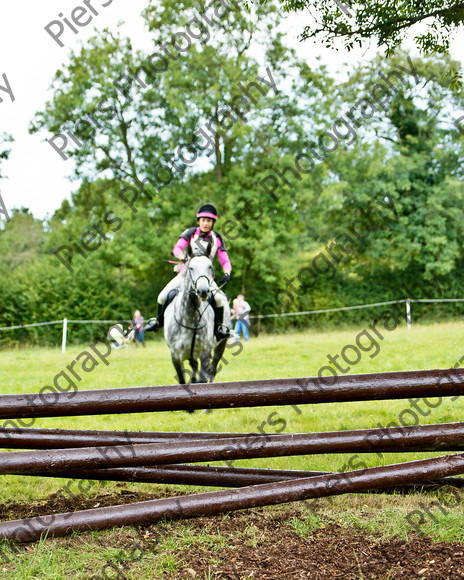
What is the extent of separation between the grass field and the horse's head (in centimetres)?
159

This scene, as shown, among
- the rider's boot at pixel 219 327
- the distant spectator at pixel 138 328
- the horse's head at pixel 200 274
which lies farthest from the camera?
the distant spectator at pixel 138 328

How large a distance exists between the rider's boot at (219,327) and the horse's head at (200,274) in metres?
1.11

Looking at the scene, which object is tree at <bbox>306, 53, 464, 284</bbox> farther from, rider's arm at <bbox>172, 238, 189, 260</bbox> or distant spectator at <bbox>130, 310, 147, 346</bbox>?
rider's arm at <bbox>172, 238, 189, 260</bbox>

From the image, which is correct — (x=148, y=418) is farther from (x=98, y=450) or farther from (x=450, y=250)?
(x=450, y=250)

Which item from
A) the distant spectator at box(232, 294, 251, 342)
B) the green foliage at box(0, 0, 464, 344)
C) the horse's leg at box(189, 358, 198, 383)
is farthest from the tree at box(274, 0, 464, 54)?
the green foliage at box(0, 0, 464, 344)

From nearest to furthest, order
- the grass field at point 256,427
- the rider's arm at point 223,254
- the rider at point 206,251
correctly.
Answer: the grass field at point 256,427 → the rider at point 206,251 → the rider's arm at point 223,254

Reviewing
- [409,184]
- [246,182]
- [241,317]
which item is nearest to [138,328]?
[241,317]

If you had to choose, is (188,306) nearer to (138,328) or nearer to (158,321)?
(158,321)

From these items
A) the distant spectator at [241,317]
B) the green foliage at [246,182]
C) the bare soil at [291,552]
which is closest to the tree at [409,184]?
the green foliage at [246,182]

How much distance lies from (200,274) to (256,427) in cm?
211

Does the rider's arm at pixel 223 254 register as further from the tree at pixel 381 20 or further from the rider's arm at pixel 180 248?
the tree at pixel 381 20

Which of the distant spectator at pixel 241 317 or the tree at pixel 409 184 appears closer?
the distant spectator at pixel 241 317

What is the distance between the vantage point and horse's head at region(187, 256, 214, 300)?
22.7ft

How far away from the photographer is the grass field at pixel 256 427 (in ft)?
9.48
